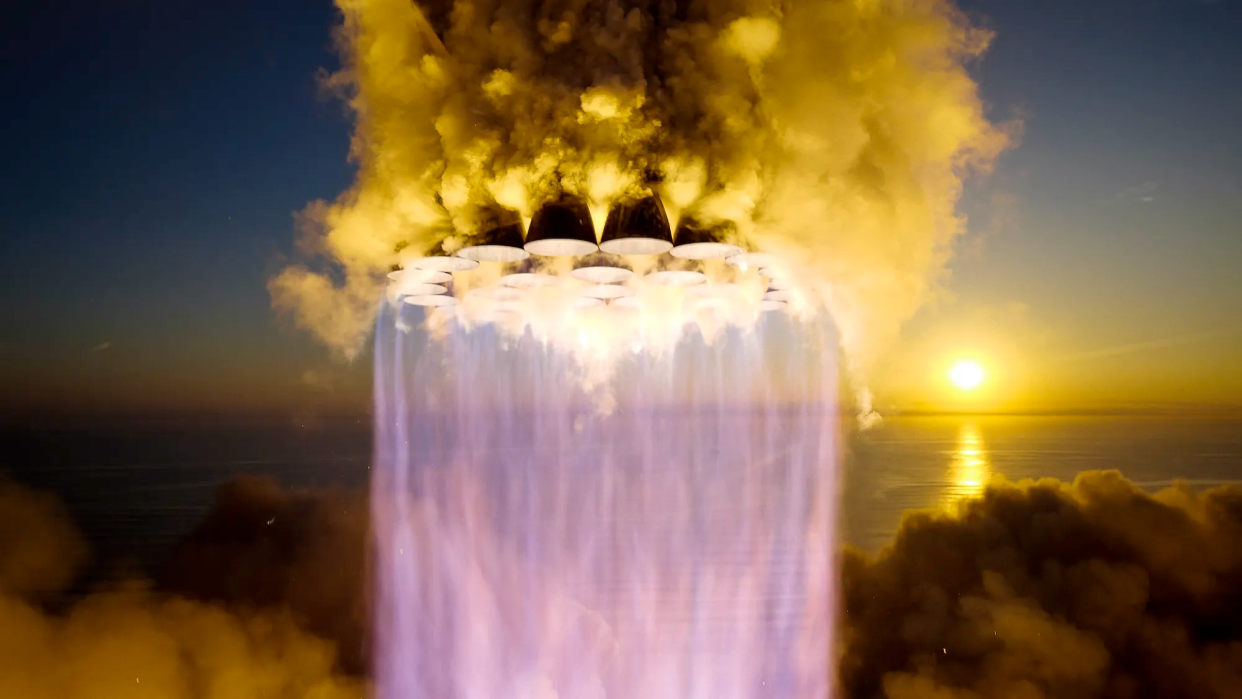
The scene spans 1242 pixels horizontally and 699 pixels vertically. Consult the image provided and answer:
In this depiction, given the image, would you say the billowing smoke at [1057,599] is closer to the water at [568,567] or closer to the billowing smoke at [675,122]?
the water at [568,567]

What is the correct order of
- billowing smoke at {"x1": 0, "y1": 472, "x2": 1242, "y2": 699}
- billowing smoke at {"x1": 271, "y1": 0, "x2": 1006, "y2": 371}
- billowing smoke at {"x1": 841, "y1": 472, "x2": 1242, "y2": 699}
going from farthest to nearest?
billowing smoke at {"x1": 841, "y1": 472, "x2": 1242, "y2": 699} → billowing smoke at {"x1": 0, "y1": 472, "x2": 1242, "y2": 699} → billowing smoke at {"x1": 271, "y1": 0, "x2": 1006, "y2": 371}

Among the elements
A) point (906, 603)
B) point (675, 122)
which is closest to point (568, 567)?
point (906, 603)

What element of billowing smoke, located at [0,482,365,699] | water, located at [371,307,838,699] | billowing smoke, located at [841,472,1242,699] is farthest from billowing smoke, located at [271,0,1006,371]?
billowing smoke, located at [841,472,1242,699]

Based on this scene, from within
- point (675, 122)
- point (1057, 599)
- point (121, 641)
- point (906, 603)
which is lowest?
point (906, 603)

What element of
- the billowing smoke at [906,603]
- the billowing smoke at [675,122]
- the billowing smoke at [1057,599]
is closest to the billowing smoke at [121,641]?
the billowing smoke at [906,603]

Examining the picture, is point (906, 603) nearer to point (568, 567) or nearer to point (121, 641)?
point (568, 567)

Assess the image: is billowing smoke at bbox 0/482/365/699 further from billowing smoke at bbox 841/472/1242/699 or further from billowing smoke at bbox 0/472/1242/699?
billowing smoke at bbox 841/472/1242/699
